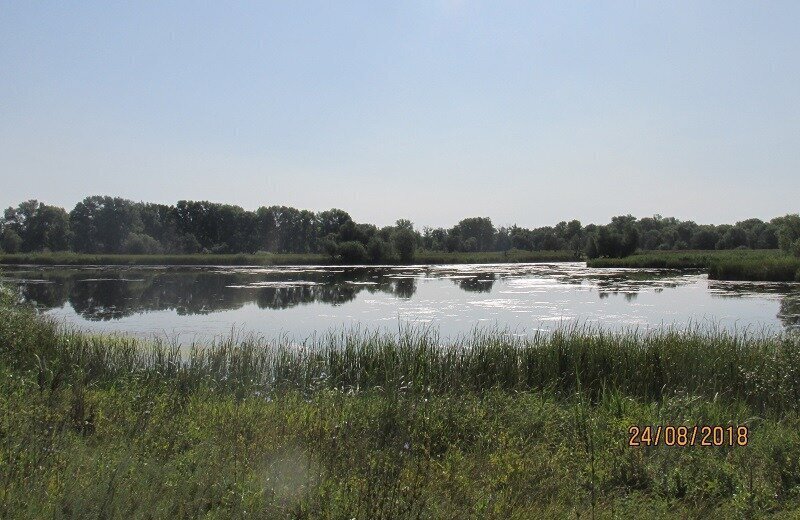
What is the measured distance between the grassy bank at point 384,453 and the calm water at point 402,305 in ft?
20.4

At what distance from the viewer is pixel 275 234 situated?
97250 millimetres

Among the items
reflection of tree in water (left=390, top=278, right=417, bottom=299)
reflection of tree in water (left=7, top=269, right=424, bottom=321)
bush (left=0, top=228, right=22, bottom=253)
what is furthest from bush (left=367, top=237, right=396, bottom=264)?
bush (left=0, top=228, right=22, bottom=253)

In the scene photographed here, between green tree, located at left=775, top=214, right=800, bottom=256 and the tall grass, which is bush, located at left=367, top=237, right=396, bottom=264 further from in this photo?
the tall grass

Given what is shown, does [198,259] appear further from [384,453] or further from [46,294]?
[384,453]

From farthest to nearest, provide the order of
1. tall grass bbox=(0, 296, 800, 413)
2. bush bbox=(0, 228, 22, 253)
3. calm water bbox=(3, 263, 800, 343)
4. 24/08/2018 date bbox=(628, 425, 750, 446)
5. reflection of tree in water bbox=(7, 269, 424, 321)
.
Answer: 1. bush bbox=(0, 228, 22, 253)
2. reflection of tree in water bbox=(7, 269, 424, 321)
3. calm water bbox=(3, 263, 800, 343)
4. tall grass bbox=(0, 296, 800, 413)
5. 24/08/2018 date bbox=(628, 425, 750, 446)

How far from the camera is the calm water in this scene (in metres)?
18.5

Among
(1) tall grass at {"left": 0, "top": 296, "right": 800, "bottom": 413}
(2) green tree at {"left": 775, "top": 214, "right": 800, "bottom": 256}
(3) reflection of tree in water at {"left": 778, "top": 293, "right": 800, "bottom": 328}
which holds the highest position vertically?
(2) green tree at {"left": 775, "top": 214, "right": 800, "bottom": 256}

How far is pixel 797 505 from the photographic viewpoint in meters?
4.40

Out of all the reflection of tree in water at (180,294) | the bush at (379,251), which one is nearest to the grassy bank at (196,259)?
the bush at (379,251)

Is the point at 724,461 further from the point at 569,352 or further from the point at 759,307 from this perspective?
the point at 759,307

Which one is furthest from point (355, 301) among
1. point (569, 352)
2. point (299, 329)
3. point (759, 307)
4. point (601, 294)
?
point (569, 352)

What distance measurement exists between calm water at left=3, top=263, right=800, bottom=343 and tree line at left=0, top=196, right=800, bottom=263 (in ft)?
102

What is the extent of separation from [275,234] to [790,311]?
273ft

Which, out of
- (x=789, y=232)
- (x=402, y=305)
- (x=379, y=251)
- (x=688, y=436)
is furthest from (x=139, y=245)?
(x=688, y=436)
